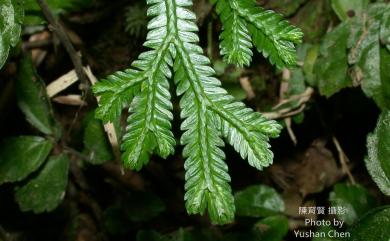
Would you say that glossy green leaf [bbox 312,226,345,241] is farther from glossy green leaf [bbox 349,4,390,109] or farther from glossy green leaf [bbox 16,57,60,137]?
glossy green leaf [bbox 16,57,60,137]

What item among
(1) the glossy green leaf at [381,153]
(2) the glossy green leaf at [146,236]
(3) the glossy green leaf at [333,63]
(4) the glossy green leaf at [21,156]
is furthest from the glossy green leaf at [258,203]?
(4) the glossy green leaf at [21,156]

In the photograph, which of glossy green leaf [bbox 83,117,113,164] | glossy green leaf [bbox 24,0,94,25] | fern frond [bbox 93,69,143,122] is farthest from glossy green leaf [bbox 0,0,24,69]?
glossy green leaf [bbox 83,117,113,164]

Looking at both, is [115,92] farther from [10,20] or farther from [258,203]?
[258,203]

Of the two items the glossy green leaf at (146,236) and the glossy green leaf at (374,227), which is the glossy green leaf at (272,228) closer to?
the glossy green leaf at (146,236)

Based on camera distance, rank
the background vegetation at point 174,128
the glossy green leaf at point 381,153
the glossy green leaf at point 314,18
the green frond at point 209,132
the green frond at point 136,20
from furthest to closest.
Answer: the glossy green leaf at point 314,18 < the green frond at point 136,20 < the background vegetation at point 174,128 < the glossy green leaf at point 381,153 < the green frond at point 209,132

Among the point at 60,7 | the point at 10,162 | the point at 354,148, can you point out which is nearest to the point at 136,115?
the point at 60,7

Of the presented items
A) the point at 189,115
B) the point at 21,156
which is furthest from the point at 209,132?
the point at 21,156
